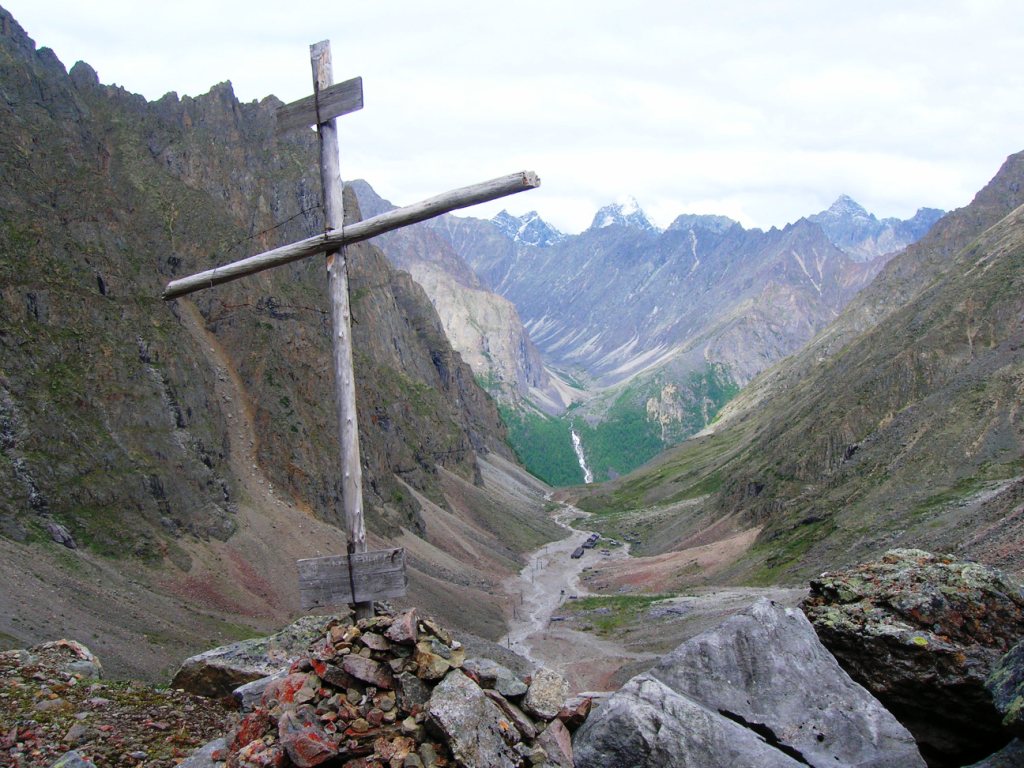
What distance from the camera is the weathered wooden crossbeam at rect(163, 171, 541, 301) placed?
10.1 meters

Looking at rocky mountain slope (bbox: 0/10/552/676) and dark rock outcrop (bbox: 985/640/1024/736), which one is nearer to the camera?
dark rock outcrop (bbox: 985/640/1024/736)

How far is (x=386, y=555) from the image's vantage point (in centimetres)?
1049

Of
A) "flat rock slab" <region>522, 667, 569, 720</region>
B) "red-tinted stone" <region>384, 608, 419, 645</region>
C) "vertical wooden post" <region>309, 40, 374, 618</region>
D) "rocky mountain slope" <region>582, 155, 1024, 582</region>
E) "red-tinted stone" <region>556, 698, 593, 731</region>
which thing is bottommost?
"rocky mountain slope" <region>582, 155, 1024, 582</region>

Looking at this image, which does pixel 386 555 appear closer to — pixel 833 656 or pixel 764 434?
pixel 833 656

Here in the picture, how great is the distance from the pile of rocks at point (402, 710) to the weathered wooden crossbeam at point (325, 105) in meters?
6.84

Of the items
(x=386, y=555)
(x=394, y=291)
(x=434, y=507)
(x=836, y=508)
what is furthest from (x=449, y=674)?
(x=394, y=291)

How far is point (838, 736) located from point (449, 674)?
4.53 m

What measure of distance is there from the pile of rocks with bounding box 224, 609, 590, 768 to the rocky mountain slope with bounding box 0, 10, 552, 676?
63.6 ft

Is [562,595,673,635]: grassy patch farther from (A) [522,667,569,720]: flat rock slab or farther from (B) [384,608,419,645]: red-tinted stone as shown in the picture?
(B) [384,608,419,645]: red-tinted stone

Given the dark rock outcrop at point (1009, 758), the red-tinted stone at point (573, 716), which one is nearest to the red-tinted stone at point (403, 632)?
the red-tinted stone at point (573, 716)

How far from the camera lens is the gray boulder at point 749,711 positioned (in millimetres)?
8742

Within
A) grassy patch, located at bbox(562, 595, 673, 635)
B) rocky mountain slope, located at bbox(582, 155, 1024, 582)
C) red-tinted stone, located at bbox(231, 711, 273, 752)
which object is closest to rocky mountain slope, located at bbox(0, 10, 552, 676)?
grassy patch, located at bbox(562, 595, 673, 635)

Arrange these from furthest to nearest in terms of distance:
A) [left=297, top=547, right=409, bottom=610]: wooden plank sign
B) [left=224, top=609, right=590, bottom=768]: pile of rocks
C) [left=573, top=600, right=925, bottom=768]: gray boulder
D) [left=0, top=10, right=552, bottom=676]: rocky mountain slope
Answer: [left=0, top=10, right=552, bottom=676]: rocky mountain slope < [left=297, top=547, right=409, bottom=610]: wooden plank sign < [left=573, top=600, right=925, bottom=768]: gray boulder < [left=224, top=609, right=590, bottom=768]: pile of rocks

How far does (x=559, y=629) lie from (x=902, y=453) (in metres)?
40.2
